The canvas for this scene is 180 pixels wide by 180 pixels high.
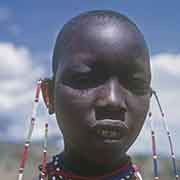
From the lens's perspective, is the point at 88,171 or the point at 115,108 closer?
the point at 115,108

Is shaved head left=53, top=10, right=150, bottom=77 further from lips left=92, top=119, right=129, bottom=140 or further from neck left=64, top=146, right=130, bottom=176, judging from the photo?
neck left=64, top=146, right=130, bottom=176

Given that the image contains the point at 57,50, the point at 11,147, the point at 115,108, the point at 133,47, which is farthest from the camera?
the point at 11,147

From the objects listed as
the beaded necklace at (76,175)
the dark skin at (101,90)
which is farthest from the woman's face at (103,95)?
the beaded necklace at (76,175)

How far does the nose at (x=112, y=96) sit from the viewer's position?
6.66 ft

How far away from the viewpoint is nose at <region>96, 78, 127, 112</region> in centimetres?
203

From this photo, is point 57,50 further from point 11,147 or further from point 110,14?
point 11,147

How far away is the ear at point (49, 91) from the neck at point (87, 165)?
0.76ft

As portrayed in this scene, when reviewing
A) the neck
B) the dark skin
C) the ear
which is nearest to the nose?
the dark skin

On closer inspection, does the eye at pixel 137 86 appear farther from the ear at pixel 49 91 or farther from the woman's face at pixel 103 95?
the ear at pixel 49 91

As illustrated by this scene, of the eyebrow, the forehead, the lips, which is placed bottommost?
the lips

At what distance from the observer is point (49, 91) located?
2422 millimetres

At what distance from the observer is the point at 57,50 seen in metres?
2.36

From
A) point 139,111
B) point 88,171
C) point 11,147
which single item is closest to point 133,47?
point 139,111

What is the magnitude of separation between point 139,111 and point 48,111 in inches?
18.2
